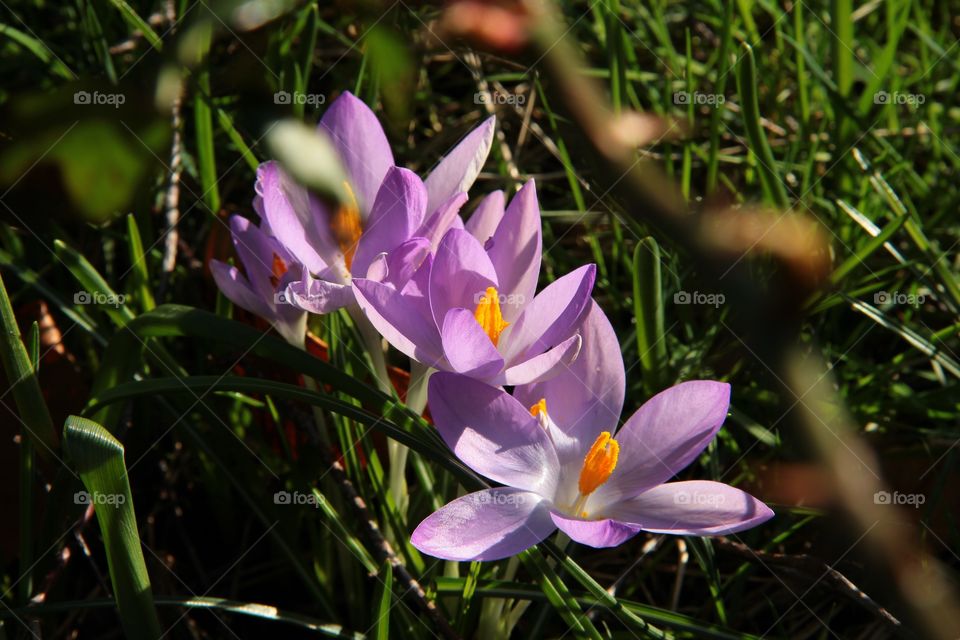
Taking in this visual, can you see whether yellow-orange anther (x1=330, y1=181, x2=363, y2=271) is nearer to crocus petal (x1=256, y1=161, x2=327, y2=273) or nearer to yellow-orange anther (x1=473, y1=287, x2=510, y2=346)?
crocus petal (x1=256, y1=161, x2=327, y2=273)

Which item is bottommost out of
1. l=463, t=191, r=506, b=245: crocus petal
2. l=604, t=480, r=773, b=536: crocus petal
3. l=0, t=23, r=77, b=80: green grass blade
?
l=604, t=480, r=773, b=536: crocus petal

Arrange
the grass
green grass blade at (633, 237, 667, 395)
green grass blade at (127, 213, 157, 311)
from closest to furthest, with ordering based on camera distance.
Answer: the grass → green grass blade at (633, 237, 667, 395) → green grass blade at (127, 213, 157, 311)

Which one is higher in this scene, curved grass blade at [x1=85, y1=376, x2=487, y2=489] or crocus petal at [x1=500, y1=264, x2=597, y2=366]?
crocus petal at [x1=500, y1=264, x2=597, y2=366]

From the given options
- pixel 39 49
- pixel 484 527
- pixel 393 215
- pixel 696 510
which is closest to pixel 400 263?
pixel 393 215

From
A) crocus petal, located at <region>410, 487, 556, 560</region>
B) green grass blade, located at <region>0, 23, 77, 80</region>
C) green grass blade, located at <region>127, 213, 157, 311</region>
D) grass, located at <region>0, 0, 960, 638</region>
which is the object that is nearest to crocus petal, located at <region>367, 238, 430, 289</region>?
grass, located at <region>0, 0, 960, 638</region>

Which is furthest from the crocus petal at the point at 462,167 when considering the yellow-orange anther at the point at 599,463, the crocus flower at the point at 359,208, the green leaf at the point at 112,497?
the green leaf at the point at 112,497

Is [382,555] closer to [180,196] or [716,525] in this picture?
[716,525]

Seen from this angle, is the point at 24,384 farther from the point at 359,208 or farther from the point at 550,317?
the point at 550,317

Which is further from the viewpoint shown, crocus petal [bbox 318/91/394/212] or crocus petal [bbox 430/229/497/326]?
crocus petal [bbox 318/91/394/212]

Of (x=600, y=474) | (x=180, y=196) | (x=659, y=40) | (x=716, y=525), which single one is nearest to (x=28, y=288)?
(x=180, y=196)

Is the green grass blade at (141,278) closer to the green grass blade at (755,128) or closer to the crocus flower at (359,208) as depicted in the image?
the crocus flower at (359,208)
